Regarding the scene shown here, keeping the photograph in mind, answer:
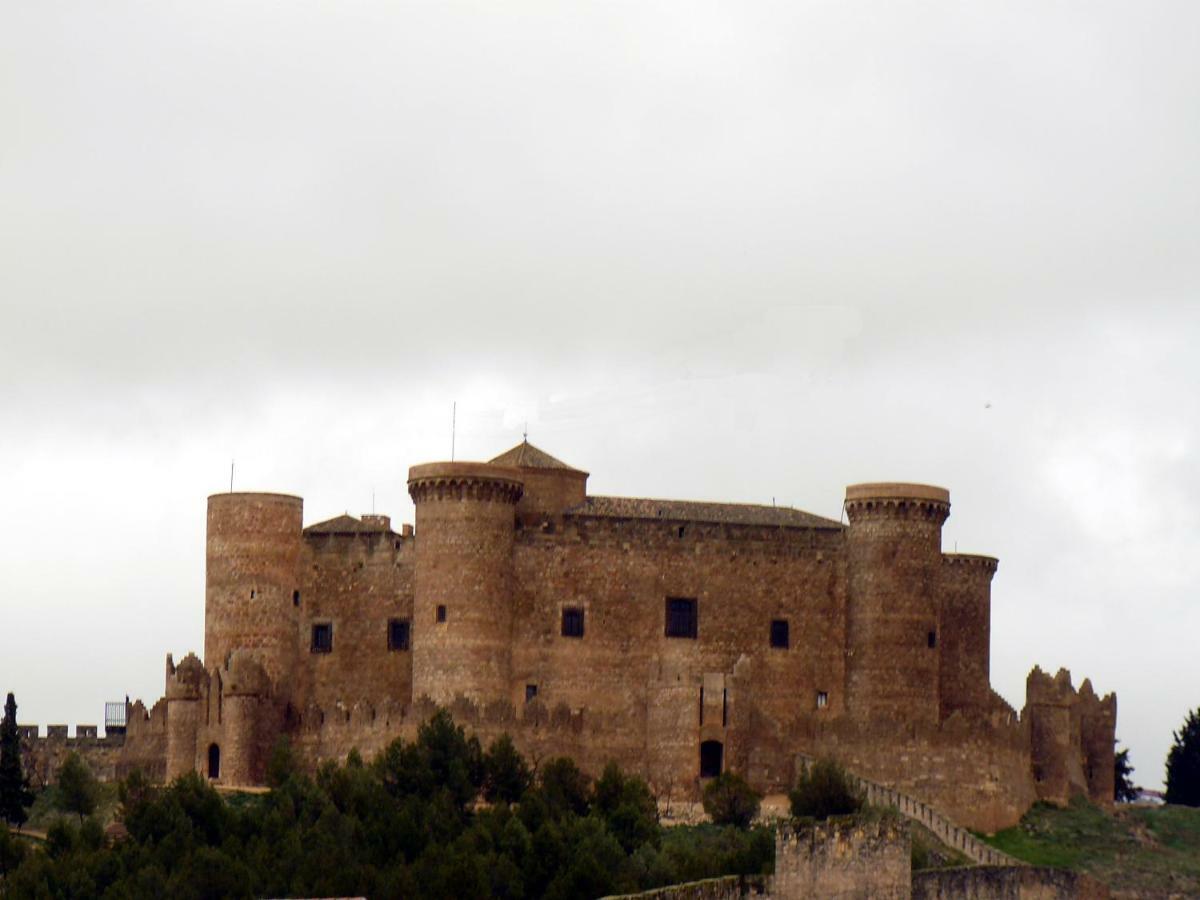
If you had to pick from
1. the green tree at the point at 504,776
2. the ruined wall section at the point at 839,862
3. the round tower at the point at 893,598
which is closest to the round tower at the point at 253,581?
the green tree at the point at 504,776

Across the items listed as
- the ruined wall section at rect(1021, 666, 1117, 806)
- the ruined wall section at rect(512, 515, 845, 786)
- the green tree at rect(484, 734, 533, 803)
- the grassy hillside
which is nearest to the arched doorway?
the ruined wall section at rect(512, 515, 845, 786)

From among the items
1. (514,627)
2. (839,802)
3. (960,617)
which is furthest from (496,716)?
(960,617)

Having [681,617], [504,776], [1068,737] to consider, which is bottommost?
[504,776]

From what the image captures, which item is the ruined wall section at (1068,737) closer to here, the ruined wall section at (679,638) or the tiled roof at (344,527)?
the ruined wall section at (679,638)

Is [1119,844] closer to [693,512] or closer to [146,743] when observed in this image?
[693,512]

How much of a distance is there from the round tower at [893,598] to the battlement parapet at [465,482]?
8772 millimetres

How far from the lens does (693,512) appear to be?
8538 cm

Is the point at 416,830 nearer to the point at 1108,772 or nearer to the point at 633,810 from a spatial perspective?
the point at 633,810

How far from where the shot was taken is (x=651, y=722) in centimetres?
8212

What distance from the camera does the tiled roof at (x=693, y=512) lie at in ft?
277

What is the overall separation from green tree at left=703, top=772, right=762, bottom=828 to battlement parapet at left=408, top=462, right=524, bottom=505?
9331mm

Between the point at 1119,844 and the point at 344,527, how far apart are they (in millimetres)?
21003

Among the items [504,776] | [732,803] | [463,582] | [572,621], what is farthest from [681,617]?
[504,776]

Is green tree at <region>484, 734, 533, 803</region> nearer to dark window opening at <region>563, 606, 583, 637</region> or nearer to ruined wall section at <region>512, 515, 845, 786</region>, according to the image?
ruined wall section at <region>512, 515, 845, 786</region>
